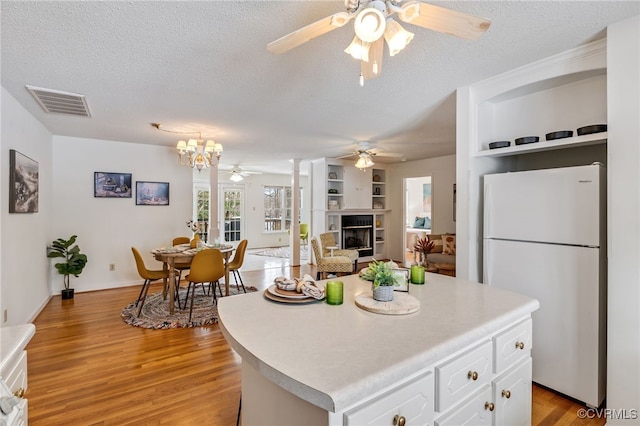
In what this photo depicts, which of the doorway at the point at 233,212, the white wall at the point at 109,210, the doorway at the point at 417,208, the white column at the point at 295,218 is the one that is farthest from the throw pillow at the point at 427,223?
the white wall at the point at 109,210

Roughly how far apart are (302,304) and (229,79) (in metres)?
1.97

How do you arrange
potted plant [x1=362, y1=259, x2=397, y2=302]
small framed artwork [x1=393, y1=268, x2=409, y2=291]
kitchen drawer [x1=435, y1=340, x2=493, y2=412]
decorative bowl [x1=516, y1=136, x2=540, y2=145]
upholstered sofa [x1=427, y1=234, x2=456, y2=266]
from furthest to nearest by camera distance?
upholstered sofa [x1=427, y1=234, x2=456, y2=266] < decorative bowl [x1=516, y1=136, x2=540, y2=145] < small framed artwork [x1=393, y1=268, x2=409, y2=291] < potted plant [x1=362, y1=259, x2=397, y2=302] < kitchen drawer [x1=435, y1=340, x2=493, y2=412]

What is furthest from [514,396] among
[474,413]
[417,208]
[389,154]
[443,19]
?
[417,208]

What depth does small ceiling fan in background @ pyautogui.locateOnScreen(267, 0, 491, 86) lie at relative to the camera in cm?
128

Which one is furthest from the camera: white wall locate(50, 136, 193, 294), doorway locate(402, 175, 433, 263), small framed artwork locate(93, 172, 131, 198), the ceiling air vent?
doorway locate(402, 175, 433, 263)

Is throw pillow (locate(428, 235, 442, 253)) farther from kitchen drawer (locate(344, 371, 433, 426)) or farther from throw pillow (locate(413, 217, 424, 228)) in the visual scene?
kitchen drawer (locate(344, 371, 433, 426))

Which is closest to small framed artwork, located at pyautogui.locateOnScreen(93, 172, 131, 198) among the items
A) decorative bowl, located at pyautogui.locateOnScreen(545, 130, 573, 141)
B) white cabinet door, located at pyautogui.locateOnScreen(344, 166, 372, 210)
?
white cabinet door, located at pyautogui.locateOnScreen(344, 166, 372, 210)

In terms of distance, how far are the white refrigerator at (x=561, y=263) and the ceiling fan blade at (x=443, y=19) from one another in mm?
1361

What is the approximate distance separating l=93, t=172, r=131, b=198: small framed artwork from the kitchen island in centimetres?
455

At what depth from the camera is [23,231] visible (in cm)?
334

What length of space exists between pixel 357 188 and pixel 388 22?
5903 millimetres

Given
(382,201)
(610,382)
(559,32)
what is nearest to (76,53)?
(559,32)

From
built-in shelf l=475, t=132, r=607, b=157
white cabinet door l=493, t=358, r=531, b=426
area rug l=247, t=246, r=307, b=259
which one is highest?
built-in shelf l=475, t=132, r=607, b=157

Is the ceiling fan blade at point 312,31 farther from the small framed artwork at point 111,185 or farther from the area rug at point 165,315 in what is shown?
the small framed artwork at point 111,185
